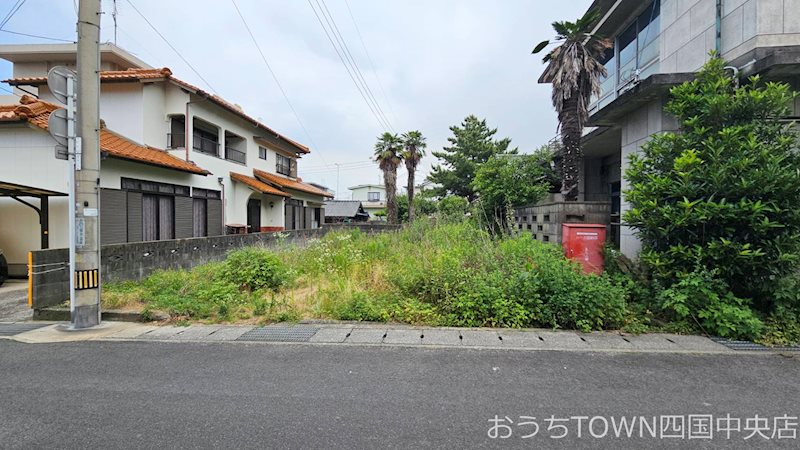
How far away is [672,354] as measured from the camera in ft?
13.4

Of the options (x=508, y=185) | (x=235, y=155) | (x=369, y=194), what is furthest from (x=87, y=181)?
(x=369, y=194)

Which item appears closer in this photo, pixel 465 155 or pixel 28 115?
pixel 28 115

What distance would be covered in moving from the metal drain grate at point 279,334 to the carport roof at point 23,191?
7151 millimetres

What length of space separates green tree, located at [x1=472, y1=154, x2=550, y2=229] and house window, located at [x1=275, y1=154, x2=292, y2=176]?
44.4 ft

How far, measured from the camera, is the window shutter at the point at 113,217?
8953 millimetres

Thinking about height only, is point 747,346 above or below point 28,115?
below

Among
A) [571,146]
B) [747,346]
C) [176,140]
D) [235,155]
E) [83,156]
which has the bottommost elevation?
[747,346]

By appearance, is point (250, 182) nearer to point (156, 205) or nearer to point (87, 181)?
point (156, 205)

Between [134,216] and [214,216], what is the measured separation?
13.1ft

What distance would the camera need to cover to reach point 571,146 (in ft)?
33.4

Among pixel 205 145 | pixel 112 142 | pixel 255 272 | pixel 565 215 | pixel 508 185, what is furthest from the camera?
pixel 205 145

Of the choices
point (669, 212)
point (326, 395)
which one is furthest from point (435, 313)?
point (669, 212)

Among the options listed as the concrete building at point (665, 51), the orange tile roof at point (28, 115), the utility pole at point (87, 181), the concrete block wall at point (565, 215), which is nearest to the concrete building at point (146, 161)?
the orange tile roof at point (28, 115)

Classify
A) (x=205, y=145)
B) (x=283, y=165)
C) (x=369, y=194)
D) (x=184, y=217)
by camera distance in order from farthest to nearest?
(x=369, y=194) < (x=283, y=165) < (x=205, y=145) < (x=184, y=217)
